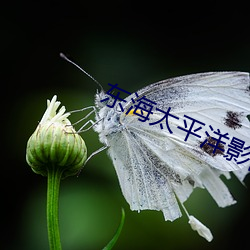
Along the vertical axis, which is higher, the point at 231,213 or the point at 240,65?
the point at 240,65

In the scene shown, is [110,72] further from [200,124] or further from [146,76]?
[200,124]

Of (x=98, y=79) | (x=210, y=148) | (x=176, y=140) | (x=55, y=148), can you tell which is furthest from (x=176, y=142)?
(x=98, y=79)

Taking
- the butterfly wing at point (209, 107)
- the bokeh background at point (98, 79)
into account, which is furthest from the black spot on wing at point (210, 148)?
the bokeh background at point (98, 79)

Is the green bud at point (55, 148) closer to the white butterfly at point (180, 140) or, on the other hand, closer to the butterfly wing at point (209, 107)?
the white butterfly at point (180, 140)

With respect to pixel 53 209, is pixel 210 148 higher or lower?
higher

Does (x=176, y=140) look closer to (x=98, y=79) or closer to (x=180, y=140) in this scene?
(x=180, y=140)

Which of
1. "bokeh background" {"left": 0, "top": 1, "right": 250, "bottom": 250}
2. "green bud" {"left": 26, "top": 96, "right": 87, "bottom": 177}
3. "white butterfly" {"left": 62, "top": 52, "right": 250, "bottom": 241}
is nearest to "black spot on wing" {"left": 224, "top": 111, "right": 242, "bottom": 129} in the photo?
"white butterfly" {"left": 62, "top": 52, "right": 250, "bottom": 241}

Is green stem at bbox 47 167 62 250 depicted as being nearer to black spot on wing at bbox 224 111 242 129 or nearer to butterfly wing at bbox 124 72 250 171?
butterfly wing at bbox 124 72 250 171

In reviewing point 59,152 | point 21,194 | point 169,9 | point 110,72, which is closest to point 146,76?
point 110,72
